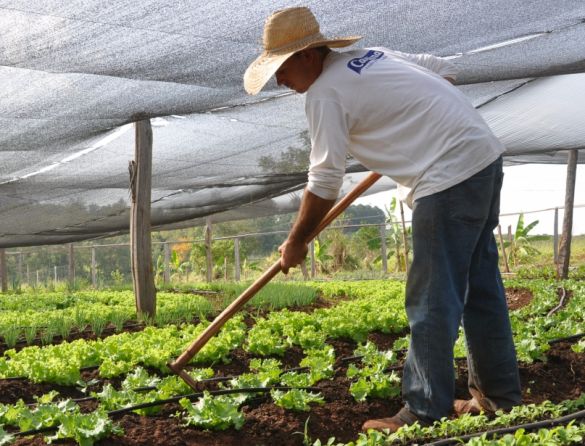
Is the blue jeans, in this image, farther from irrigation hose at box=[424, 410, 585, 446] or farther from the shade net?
the shade net

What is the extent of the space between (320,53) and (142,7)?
1.44 m

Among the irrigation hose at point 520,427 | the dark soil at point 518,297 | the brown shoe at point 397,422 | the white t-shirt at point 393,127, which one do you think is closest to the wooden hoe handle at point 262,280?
the white t-shirt at point 393,127

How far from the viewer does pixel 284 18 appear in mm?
2926

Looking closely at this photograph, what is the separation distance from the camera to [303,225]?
2.88m

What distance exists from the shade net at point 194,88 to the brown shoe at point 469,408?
2386mm

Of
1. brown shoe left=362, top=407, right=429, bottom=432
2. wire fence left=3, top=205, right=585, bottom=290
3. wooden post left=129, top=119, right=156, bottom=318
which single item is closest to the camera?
brown shoe left=362, top=407, right=429, bottom=432

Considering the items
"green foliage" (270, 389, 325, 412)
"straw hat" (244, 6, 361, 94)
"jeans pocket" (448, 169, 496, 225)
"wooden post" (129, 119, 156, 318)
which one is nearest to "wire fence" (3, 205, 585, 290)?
"wooden post" (129, 119, 156, 318)

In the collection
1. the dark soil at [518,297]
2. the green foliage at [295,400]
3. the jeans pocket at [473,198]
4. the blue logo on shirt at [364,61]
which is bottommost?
the dark soil at [518,297]

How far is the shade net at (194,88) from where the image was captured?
422 centimetres

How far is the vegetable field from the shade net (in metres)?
1.81

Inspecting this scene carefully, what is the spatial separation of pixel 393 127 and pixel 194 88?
3.09 m

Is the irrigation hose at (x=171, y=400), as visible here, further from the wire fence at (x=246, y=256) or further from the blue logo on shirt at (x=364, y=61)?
the wire fence at (x=246, y=256)

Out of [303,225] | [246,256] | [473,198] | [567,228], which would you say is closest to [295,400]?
[303,225]

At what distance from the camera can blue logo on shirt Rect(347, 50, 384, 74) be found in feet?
9.31
